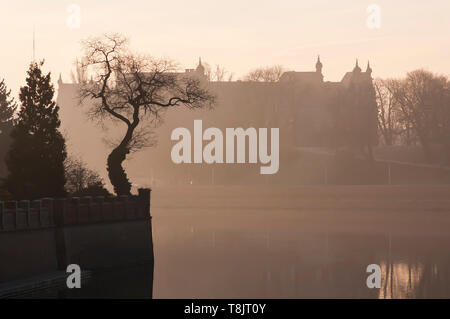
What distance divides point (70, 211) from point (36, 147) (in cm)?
509

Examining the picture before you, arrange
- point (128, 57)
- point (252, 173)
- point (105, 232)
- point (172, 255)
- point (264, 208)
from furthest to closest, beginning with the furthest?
point (252, 173) → point (264, 208) → point (172, 255) → point (128, 57) → point (105, 232)

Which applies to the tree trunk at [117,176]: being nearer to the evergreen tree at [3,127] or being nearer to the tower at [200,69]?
the evergreen tree at [3,127]

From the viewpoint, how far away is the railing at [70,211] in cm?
5072

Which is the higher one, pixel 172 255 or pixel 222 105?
pixel 222 105

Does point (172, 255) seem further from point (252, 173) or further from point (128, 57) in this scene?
point (252, 173)

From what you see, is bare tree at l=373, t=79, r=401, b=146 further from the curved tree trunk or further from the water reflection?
the curved tree trunk

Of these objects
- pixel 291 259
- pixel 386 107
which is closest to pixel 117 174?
pixel 291 259

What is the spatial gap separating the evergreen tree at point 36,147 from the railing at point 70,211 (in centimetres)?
226

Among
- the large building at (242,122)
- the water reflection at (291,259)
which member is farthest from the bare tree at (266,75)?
the water reflection at (291,259)

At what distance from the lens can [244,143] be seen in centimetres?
15112

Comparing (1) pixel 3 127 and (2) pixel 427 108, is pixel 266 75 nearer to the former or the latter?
(2) pixel 427 108

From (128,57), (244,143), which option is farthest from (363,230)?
(244,143)

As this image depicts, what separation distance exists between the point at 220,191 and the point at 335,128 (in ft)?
81.8

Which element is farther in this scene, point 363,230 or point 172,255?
point 363,230
